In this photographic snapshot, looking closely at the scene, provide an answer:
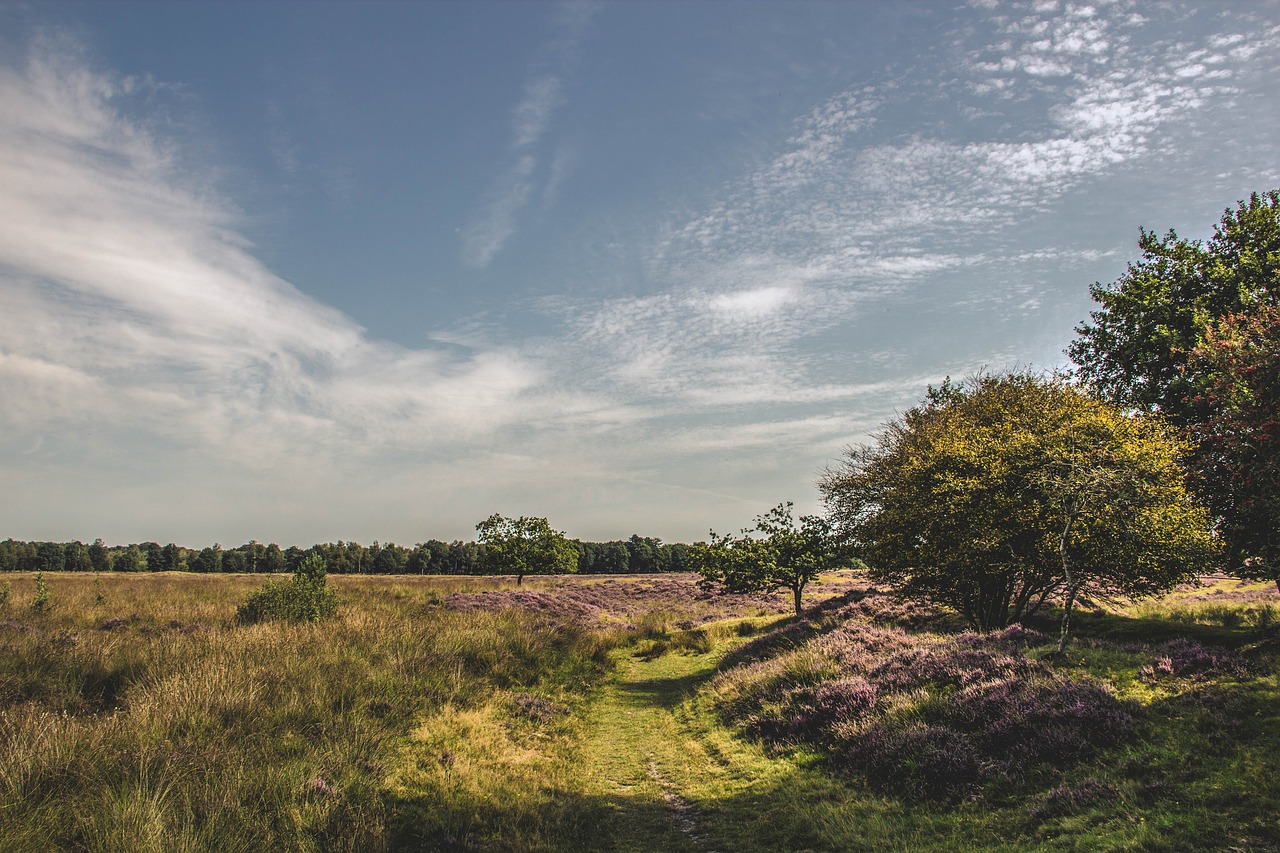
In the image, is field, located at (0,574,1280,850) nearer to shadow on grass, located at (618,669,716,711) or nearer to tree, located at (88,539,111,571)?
shadow on grass, located at (618,669,716,711)

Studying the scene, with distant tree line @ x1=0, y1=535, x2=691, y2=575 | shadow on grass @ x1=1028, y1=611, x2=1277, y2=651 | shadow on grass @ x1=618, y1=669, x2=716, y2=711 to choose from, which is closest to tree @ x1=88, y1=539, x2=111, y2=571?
distant tree line @ x1=0, y1=535, x2=691, y2=575

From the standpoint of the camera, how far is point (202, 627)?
48.9 ft

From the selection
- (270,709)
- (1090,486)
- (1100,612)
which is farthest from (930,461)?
(270,709)

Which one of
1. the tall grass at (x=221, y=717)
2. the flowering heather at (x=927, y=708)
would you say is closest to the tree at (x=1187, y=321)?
the flowering heather at (x=927, y=708)

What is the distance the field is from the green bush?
1.50 meters

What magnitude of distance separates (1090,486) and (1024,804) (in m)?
8.88

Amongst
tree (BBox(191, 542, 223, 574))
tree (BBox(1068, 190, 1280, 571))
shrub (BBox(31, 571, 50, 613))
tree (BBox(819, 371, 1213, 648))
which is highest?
tree (BBox(1068, 190, 1280, 571))

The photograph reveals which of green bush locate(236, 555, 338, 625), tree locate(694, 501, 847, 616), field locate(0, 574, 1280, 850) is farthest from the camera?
tree locate(694, 501, 847, 616)

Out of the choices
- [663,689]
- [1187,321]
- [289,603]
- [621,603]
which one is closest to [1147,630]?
[1187,321]

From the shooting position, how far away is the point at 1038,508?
14438 mm

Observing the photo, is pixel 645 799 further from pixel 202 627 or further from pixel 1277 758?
pixel 202 627

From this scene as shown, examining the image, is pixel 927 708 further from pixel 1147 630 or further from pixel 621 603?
pixel 621 603

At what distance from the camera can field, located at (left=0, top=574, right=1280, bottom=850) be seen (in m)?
6.36

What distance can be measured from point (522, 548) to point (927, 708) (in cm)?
4817
